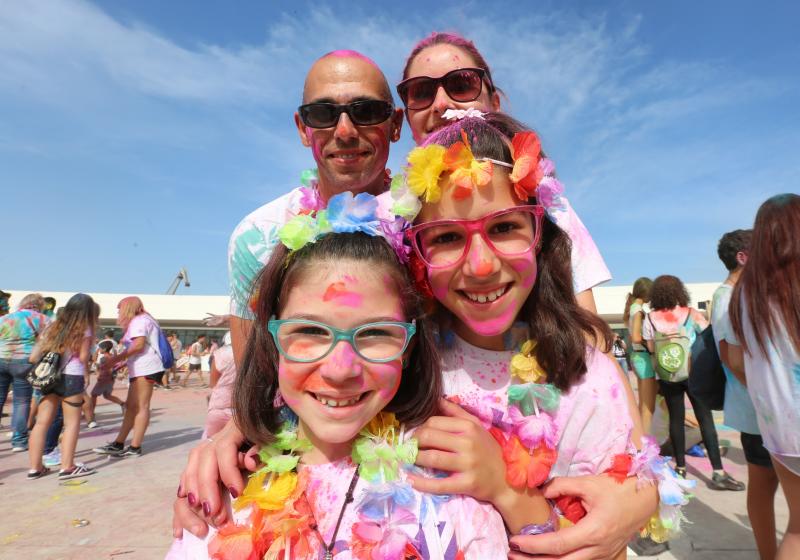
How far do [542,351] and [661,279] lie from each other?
12.7ft

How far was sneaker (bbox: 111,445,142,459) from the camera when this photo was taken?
5.77 metres

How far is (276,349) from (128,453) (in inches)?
216

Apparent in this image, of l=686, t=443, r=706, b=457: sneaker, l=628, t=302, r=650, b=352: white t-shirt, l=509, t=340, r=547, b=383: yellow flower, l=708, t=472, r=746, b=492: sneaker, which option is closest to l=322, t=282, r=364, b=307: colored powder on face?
l=509, t=340, r=547, b=383: yellow flower

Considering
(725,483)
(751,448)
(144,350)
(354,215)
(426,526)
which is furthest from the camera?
(144,350)

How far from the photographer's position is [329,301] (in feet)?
4.46

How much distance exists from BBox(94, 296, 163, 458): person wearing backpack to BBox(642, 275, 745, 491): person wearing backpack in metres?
5.39

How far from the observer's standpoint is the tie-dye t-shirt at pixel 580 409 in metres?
1.48

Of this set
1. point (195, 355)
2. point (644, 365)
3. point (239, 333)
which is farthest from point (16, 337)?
point (195, 355)

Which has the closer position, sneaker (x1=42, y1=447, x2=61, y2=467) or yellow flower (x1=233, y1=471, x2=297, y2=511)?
yellow flower (x1=233, y1=471, x2=297, y2=511)

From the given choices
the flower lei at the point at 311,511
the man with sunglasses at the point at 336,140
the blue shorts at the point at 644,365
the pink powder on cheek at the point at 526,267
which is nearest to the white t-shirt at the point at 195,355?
the blue shorts at the point at 644,365

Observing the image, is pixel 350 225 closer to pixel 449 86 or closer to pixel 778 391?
pixel 449 86

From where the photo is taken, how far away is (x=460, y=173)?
56.7 inches

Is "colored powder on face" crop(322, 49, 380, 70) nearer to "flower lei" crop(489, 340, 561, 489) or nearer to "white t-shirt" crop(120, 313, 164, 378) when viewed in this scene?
"flower lei" crop(489, 340, 561, 489)

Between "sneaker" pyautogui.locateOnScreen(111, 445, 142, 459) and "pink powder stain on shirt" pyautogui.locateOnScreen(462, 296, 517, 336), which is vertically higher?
"pink powder stain on shirt" pyautogui.locateOnScreen(462, 296, 517, 336)
